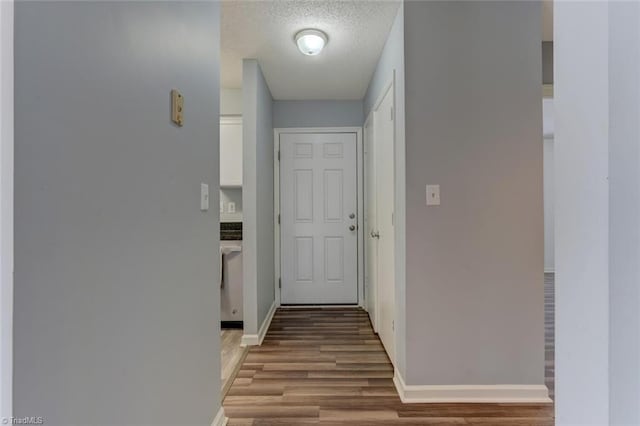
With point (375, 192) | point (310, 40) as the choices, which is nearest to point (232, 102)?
point (310, 40)

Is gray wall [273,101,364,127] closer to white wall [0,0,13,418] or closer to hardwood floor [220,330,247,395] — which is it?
hardwood floor [220,330,247,395]

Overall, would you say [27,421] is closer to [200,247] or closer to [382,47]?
[200,247]

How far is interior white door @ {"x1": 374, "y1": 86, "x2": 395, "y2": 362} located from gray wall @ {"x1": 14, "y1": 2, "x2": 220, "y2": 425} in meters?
1.34

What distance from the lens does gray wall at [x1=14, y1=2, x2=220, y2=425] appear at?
0.58m

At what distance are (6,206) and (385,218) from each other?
2.22 meters

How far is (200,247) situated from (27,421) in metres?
0.82

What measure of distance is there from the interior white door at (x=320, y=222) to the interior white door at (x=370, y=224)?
154 mm

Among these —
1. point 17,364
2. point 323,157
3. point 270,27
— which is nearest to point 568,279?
point 17,364

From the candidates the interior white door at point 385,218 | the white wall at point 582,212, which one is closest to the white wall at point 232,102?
the interior white door at point 385,218

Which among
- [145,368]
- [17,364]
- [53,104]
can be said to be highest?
[53,104]

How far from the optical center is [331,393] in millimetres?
1895

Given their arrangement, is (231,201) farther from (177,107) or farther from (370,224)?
(177,107)

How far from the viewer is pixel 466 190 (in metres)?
1.83

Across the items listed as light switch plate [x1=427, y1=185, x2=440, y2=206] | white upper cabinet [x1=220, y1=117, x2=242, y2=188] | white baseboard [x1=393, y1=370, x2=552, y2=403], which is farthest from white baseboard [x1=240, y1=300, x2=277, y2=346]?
light switch plate [x1=427, y1=185, x2=440, y2=206]
